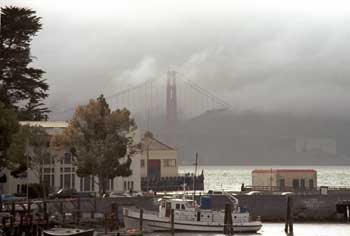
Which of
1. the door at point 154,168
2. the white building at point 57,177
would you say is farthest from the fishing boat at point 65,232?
the door at point 154,168

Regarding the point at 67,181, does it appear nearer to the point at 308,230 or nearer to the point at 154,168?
the point at 308,230

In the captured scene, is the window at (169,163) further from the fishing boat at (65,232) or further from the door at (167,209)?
the fishing boat at (65,232)

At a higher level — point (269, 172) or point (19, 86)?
point (19, 86)

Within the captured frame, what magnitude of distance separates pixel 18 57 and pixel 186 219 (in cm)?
2994

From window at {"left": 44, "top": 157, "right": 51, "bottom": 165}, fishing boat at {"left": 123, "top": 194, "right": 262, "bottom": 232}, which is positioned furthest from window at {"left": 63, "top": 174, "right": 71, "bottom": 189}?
fishing boat at {"left": 123, "top": 194, "right": 262, "bottom": 232}

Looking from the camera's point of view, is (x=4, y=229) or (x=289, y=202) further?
(x=289, y=202)

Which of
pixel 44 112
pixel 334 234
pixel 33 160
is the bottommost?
pixel 334 234

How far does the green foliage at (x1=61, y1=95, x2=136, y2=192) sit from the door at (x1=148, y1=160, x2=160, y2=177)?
6237 centimetres

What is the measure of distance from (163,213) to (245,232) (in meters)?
9.43

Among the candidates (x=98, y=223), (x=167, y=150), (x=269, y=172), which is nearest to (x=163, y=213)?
(x=98, y=223)

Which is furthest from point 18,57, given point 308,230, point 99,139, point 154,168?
point 154,168

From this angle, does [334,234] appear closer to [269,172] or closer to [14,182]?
[14,182]

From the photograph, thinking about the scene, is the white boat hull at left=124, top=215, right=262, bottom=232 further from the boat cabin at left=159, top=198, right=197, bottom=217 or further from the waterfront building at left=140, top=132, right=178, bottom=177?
the waterfront building at left=140, top=132, right=178, bottom=177

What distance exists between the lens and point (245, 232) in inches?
3167
